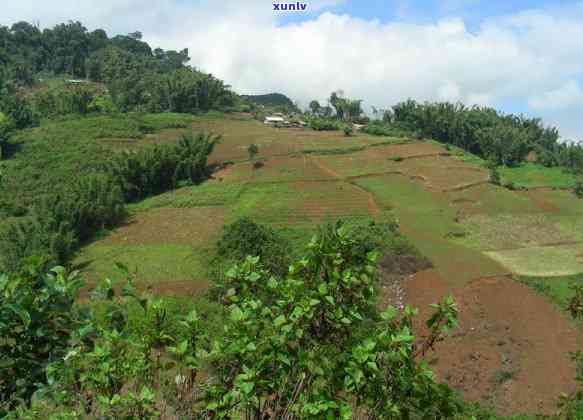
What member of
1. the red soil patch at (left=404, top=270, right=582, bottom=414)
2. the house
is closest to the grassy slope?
the red soil patch at (left=404, top=270, right=582, bottom=414)

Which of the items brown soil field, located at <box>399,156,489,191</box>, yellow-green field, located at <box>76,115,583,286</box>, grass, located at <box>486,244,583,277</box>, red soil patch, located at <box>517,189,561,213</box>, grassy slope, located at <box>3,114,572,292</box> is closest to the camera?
grass, located at <box>486,244,583,277</box>

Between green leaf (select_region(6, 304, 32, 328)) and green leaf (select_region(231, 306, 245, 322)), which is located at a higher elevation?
green leaf (select_region(6, 304, 32, 328))

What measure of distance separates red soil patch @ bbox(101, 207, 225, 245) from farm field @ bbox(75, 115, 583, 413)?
0.07m

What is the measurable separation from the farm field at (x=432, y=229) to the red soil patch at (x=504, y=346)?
0.04 m

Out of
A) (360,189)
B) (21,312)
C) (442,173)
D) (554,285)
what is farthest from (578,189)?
(21,312)

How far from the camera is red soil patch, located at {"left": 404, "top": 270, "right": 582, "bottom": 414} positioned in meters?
14.2

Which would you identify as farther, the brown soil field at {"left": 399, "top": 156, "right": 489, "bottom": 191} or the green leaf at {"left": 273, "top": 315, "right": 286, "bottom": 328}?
the brown soil field at {"left": 399, "top": 156, "right": 489, "bottom": 191}

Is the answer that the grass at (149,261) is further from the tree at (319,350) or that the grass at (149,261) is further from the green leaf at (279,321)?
the green leaf at (279,321)

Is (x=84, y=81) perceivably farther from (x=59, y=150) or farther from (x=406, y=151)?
(x=406, y=151)

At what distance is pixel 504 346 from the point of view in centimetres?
1633

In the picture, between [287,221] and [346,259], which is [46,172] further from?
[346,259]

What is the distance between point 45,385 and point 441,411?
185 cm

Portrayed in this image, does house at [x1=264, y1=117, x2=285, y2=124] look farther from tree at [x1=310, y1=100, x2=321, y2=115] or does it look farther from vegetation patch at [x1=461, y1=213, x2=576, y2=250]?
vegetation patch at [x1=461, y1=213, x2=576, y2=250]

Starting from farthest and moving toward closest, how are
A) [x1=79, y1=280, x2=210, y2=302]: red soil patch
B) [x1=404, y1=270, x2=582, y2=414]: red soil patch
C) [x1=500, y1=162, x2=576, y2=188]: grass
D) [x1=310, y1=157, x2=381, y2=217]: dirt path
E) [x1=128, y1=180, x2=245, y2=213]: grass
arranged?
1. [x1=500, y1=162, x2=576, y2=188]: grass
2. [x1=128, y1=180, x2=245, y2=213]: grass
3. [x1=310, y1=157, x2=381, y2=217]: dirt path
4. [x1=79, y1=280, x2=210, y2=302]: red soil patch
5. [x1=404, y1=270, x2=582, y2=414]: red soil patch
